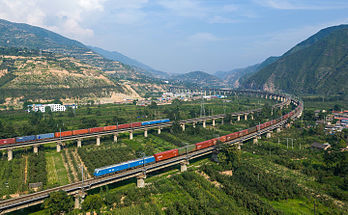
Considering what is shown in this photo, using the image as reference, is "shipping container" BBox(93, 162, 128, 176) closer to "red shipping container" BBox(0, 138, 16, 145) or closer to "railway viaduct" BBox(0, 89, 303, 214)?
"railway viaduct" BBox(0, 89, 303, 214)

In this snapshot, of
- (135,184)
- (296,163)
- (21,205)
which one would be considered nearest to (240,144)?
(296,163)

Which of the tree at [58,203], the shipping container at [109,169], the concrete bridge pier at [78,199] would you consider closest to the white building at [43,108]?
the shipping container at [109,169]

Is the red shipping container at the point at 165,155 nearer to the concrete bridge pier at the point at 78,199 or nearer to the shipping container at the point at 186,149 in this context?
the shipping container at the point at 186,149

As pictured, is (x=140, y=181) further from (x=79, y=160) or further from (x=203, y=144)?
(x=79, y=160)

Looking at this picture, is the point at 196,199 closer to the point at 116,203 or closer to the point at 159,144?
the point at 116,203

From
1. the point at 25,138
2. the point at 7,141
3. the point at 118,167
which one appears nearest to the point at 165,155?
the point at 118,167

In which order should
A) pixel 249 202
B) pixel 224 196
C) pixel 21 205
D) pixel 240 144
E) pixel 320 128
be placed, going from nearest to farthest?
pixel 21 205 < pixel 249 202 < pixel 224 196 < pixel 240 144 < pixel 320 128

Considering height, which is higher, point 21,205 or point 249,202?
point 21,205

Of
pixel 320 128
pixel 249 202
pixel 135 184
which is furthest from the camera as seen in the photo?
pixel 320 128
